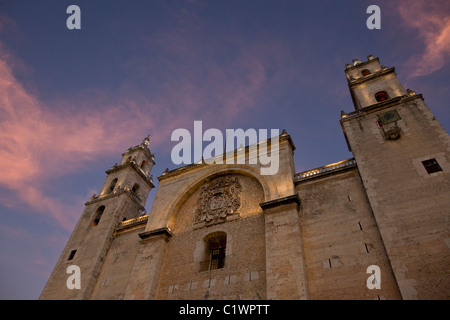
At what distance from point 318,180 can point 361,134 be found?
3576 millimetres

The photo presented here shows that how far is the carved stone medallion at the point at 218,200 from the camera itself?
17781 mm

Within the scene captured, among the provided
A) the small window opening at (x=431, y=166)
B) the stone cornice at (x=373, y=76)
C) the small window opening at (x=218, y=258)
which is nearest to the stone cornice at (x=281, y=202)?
the small window opening at (x=218, y=258)

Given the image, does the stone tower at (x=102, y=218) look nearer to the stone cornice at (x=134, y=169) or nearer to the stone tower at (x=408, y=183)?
the stone cornice at (x=134, y=169)

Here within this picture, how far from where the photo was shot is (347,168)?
52.4 feet

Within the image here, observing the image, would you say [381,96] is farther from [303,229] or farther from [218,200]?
[218,200]

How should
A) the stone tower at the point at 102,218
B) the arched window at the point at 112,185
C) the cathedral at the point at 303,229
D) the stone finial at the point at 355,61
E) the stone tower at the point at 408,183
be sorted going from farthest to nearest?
the arched window at the point at 112,185 → the stone finial at the point at 355,61 → the stone tower at the point at 102,218 → the cathedral at the point at 303,229 → the stone tower at the point at 408,183

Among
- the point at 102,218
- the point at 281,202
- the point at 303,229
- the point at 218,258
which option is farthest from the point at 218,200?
the point at 102,218

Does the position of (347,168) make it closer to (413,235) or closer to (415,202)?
(415,202)

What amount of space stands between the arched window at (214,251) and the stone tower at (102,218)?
8.08 meters

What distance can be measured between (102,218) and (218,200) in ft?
34.9

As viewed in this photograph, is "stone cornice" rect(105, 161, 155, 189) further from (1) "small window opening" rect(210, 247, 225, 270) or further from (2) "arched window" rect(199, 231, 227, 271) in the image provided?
(1) "small window opening" rect(210, 247, 225, 270)

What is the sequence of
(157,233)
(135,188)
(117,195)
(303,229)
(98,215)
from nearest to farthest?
1. (303,229)
2. (157,233)
3. (98,215)
4. (117,195)
5. (135,188)

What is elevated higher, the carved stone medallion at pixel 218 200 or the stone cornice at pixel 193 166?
the stone cornice at pixel 193 166

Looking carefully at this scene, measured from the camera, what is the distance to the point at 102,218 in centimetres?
2384
